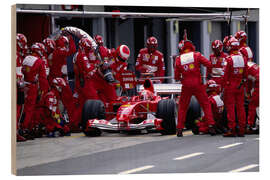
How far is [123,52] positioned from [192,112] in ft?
5.67

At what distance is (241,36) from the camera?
1013 centimetres

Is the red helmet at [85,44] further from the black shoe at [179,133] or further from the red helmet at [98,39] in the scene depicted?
the black shoe at [179,133]

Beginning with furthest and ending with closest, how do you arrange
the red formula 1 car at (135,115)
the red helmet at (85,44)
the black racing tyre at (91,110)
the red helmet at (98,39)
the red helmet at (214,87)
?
the black racing tyre at (91,110) < the red formula 1 car at (135,115) < the red helmet at (214,87) < the red helmet at (85,44) < the red helmet at (98,39)

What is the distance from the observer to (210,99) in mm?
10891

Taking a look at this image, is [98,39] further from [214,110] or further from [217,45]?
[214,110]

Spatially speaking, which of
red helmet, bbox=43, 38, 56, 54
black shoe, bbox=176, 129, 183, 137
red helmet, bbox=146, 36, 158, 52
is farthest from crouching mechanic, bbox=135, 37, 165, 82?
red helmet, bbox=43, 38, 56, 54

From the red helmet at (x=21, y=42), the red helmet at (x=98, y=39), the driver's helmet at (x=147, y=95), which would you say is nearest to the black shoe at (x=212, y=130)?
the driver's helmet at (x=147, y=95)

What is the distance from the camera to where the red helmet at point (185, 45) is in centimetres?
1013

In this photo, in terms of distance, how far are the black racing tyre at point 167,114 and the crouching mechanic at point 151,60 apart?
40 cm

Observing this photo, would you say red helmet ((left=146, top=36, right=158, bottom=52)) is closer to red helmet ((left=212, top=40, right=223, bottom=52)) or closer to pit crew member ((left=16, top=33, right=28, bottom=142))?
red helmet ((left=212, top=40, right=223, bottom=52))

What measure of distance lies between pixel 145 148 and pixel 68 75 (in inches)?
90.9

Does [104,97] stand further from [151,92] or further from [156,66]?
[156,66]

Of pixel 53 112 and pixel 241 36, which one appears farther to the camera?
pixel 53 112

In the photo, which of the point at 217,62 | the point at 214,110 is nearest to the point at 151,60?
the point at 217,62
